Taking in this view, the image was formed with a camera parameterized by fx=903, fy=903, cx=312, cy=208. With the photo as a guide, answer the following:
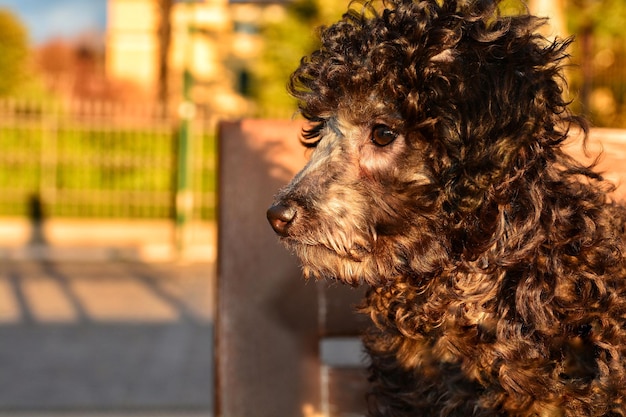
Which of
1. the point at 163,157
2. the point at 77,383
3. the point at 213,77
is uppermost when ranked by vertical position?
the point at 213,77

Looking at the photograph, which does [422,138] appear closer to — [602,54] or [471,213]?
[471,213]

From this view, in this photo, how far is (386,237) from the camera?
2180 millimetres

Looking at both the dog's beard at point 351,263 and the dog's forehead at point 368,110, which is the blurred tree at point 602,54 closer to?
the dog's forehead at point 368,110

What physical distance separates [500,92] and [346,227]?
48 centimetres

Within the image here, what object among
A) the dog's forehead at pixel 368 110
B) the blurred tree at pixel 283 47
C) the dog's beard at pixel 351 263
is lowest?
the dog's beard at pixel 351 263

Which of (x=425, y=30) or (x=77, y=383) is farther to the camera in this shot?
(x=77, y=383)

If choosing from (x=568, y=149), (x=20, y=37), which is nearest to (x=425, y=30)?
(x=568, y=149)

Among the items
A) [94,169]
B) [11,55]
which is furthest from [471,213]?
[11,55]

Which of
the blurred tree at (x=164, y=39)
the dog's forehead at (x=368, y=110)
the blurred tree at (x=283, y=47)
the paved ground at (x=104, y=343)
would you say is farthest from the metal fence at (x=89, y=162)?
the dog's forehead at (x=368, y=110)

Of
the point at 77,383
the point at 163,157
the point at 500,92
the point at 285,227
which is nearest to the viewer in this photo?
the point at 500,92

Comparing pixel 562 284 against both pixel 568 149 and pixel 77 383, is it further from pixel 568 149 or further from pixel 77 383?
pixel 77 383

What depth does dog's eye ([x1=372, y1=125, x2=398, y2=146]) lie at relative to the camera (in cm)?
216

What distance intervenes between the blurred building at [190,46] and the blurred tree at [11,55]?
145 inches

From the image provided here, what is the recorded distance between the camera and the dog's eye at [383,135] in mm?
2156
